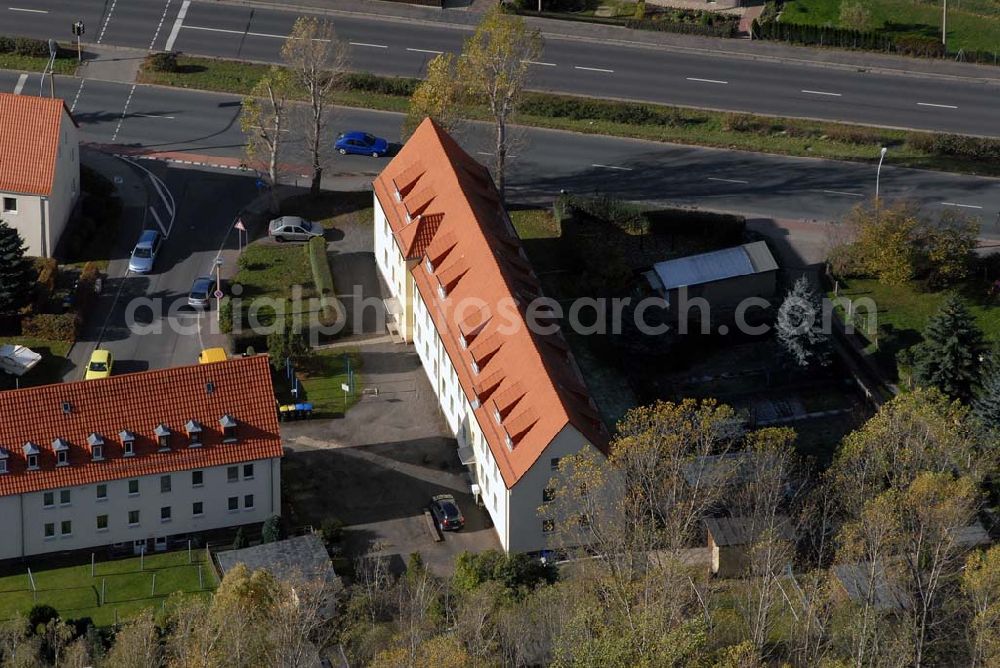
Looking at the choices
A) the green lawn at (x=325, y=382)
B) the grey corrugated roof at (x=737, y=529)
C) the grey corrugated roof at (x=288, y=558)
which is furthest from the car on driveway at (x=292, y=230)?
the grey corrugated roof at (x=737, y=529)

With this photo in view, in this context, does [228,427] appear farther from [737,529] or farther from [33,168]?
[33,168]

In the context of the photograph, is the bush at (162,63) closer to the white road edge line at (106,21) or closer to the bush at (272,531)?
the white road edge line at (106,21)

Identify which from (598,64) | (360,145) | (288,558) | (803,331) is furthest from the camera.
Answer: (598,64)

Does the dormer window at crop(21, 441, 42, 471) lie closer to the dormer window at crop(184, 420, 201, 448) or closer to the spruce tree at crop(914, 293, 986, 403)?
the dormer window at crop(184, 420, 201, 448)

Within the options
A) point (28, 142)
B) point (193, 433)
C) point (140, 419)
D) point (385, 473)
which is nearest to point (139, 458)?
point (140, 419)

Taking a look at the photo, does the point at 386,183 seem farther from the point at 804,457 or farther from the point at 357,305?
the point at 804,457
